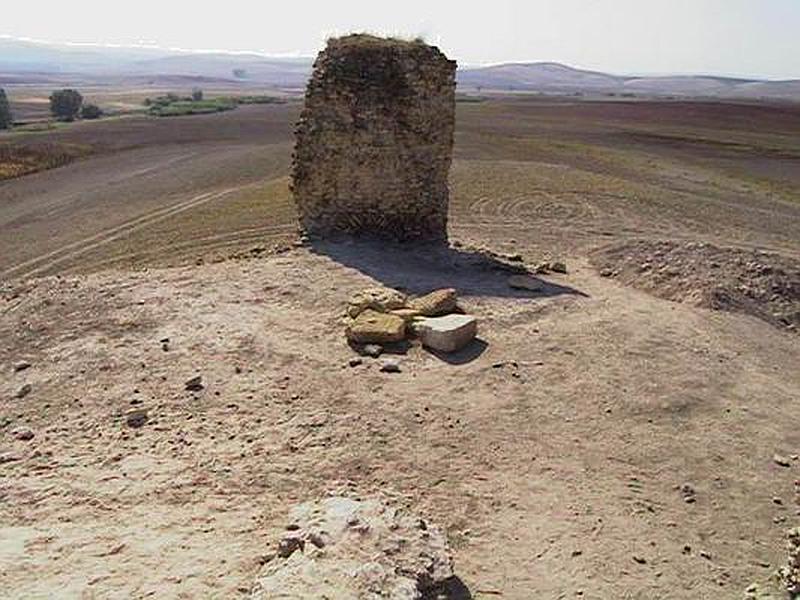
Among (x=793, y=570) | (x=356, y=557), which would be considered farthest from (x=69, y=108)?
(x=793, y=570)

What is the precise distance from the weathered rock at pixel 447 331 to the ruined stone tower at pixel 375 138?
4.38 meters

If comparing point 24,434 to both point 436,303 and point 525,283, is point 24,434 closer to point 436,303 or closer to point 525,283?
point 436,303

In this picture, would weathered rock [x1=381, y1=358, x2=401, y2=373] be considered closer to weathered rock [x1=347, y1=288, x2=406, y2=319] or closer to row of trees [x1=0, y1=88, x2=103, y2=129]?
weathered rock [x1=347, y1=288, x2=406, y2=319]

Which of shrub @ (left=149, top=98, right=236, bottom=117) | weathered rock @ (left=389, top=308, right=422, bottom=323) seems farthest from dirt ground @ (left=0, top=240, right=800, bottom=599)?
shrub @ (left=149, top=98, right=236, bottom=117)

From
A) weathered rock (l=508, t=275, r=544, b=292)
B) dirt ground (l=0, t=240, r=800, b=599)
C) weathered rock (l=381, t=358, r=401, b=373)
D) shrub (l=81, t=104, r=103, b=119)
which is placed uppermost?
weathered rock (l=508, t=275, r=544, b=292)

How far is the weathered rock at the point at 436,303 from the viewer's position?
36.2 feet

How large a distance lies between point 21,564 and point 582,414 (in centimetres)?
551

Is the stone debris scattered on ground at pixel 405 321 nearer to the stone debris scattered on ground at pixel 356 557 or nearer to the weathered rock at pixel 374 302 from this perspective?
the weathered rock at pixel 374 302

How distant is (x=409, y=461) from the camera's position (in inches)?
312

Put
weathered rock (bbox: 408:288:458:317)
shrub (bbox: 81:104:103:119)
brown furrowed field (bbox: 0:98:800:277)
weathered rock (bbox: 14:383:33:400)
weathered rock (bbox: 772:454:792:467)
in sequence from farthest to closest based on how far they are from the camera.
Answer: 1. shrub (bbox: 81:104:103:119)
2. brown furrowed field (bbox: 0:98:800:277)
3. weathered rock (bbox: 408:288:458:317)
4. weathered rock (bbox: 14:383:33:400)
5. weathered rock (bbox: 772:454:792:467)

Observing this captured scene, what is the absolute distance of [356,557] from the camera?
564 centimetres

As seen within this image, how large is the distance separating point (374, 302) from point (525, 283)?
300cm

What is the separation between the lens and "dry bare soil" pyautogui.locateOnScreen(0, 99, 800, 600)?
649 cm

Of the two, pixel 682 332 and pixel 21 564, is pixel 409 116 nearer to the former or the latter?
pixel 682 332
